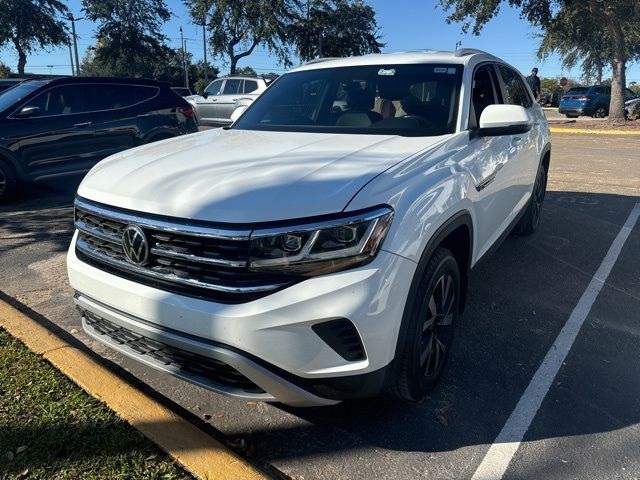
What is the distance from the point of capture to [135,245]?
233 centimetres

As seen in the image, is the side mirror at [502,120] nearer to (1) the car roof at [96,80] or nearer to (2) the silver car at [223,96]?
(1) the car roof at [96,80]

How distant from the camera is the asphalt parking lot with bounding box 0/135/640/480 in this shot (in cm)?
242

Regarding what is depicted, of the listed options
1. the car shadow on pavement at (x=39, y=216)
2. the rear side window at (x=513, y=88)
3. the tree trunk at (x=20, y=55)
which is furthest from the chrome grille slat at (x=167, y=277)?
the tree trunk at (x=20, y=55)

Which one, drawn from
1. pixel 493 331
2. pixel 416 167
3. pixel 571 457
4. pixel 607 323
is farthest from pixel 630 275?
pixel 416 167

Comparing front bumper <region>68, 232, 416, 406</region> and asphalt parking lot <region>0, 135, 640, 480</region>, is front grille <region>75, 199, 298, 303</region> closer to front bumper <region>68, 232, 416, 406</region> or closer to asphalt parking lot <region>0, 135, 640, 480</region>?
front bumper <region>68, 232, 416, 406</region>

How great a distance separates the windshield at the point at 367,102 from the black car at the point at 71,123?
181 inches

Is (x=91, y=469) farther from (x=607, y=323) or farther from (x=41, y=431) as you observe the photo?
(x=607, y=323)

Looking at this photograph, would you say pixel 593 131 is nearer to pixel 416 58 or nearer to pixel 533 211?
pixel 533 211

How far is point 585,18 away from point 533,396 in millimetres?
23630

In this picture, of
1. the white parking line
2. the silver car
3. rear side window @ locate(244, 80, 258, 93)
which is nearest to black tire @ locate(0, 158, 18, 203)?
the white parking line

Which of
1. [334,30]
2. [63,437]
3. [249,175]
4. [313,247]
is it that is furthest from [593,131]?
[334,30]

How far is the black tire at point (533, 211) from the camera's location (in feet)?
18.0

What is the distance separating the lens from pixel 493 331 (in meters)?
3.62

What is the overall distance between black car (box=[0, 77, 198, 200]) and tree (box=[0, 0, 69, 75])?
2545 cm
